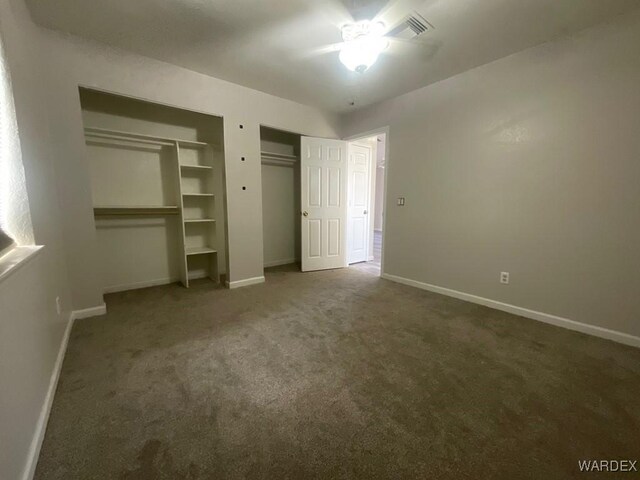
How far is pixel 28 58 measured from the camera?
5.99ft

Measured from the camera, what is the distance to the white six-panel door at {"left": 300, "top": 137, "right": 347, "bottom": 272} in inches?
156

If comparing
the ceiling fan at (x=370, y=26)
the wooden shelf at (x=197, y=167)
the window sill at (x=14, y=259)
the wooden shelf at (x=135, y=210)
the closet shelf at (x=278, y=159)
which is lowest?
the window sill at (x=14, y=259)

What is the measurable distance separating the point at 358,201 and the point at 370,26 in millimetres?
2974

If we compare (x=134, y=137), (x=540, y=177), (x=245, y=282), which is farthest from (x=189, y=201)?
(x=540, y=177)

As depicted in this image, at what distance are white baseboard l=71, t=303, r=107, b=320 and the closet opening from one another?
1.90ft

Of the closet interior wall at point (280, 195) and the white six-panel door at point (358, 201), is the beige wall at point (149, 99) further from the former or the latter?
the white six-panel door at point (358, 201)

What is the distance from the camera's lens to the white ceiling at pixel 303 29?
1834mm

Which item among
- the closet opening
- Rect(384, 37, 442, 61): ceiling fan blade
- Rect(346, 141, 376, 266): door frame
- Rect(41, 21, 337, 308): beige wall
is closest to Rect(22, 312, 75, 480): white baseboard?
Rect(41, 21, 337, 308): beige wall

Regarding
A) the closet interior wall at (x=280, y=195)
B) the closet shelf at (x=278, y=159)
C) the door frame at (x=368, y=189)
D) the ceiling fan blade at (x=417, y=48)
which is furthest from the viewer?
the door frame at (x=368, y=189)

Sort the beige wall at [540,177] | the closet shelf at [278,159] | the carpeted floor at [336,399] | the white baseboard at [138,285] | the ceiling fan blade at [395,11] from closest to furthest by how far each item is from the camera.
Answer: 1. the carpeted floor at [336,399]
2. the ceiling fan blade at [395,11]
3. the beige wall at [540,177]
4. the white baseboard at [138,285]
5. the closet shelf at [278,159]

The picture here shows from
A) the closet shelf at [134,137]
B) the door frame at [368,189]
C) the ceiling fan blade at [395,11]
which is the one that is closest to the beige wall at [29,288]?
the closet shelf at [134,137]

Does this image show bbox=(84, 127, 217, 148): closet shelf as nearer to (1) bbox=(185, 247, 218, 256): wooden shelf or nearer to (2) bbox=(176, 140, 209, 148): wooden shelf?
(2) bbox=(176, 140, 209, 148): wooden shelf

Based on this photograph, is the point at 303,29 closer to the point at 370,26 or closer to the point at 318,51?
the point at 318,51

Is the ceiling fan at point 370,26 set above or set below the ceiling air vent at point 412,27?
below
